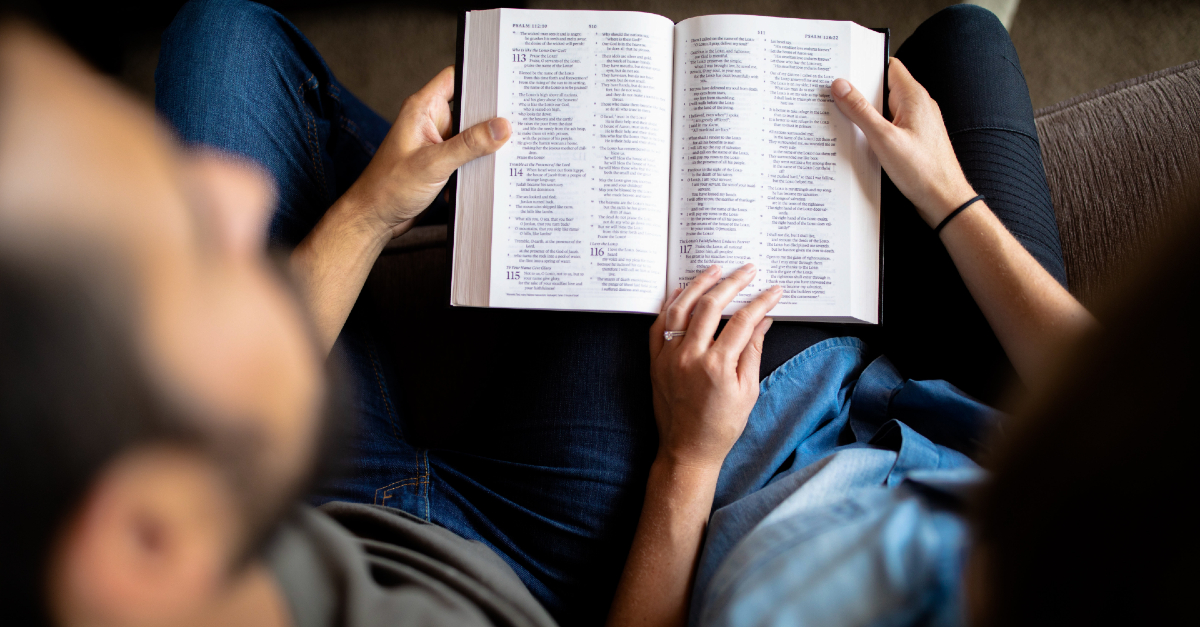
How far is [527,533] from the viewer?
0.72 metres

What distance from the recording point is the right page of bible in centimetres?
72

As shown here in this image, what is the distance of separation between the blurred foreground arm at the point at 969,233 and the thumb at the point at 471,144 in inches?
15.8

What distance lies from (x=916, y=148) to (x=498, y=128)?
49 cm

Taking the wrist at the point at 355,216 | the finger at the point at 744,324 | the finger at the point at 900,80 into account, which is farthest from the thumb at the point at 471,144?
the finger at the point at 900,80

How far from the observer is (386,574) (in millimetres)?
525

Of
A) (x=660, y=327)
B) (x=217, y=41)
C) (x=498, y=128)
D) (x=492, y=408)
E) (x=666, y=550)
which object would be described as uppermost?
(x=217, y=41)

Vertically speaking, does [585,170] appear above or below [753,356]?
above

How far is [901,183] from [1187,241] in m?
0.49

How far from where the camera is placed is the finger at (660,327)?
0.72 m

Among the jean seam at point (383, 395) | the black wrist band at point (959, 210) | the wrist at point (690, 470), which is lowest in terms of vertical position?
the wrist at point (690, 470)

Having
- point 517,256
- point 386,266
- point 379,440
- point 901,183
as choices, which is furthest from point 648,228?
point 386,266

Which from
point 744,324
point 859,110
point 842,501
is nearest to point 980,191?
point 859,110

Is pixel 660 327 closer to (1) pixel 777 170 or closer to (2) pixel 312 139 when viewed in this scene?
(1) pixel 777 170

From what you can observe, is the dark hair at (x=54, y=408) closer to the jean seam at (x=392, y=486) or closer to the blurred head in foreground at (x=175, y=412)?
the blurred head in foreground at (x=175, y=412)
